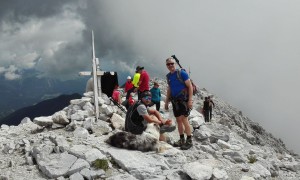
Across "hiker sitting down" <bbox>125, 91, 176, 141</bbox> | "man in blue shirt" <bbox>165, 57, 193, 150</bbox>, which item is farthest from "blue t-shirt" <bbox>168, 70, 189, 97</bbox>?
"hiker sitting down" <bbox>125, 91, 176, 141</bbox>

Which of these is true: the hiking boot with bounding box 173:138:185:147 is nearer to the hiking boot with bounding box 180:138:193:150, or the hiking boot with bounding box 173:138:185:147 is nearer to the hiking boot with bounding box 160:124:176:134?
the hiking boot with bounding box 180:138:193:150

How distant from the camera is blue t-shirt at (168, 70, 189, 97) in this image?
11.1m

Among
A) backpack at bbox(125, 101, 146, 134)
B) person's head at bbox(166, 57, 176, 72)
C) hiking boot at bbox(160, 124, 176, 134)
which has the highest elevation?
person's head at bbox(166, 57, 176, 72)

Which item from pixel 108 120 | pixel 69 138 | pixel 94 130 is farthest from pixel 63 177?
pixel 108 120

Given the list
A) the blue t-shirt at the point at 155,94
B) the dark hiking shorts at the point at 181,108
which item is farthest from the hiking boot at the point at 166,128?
the blue t-shirt at the point at 155,94

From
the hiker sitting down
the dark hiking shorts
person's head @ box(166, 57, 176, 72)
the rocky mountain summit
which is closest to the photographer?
the rocky mountain summit

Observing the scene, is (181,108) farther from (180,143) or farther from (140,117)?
(140,117)

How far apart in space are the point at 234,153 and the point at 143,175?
4.46 metres

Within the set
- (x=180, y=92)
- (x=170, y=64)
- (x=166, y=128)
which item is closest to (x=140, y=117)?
(x=166, y=128)

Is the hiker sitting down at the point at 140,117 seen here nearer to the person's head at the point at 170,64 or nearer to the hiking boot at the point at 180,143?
the hiking boot at the point at 180,143

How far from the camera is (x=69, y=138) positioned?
1130cm

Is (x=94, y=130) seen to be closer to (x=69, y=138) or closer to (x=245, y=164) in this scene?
(x=69, y=138)

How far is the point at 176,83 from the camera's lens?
11.2 meters

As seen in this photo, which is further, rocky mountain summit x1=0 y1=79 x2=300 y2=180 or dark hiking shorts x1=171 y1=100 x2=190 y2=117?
dark hiking shorts x1=171 y1=100 x2=190 y2=117
